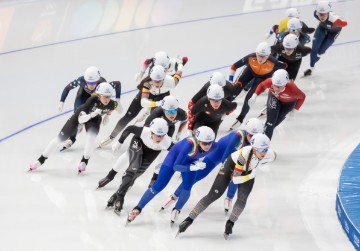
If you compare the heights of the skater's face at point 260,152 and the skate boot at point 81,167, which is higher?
the skater's face at point 260,152

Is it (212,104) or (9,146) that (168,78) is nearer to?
(212,104)

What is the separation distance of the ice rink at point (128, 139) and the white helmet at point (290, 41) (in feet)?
3.41

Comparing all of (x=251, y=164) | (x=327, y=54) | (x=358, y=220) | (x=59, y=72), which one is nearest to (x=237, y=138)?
(x=251, y=164)

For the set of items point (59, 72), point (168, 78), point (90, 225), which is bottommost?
point (59, 72)

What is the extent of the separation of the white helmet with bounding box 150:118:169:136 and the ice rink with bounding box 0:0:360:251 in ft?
3.05

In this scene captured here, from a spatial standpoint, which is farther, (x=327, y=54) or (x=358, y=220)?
(x=327, y=54)

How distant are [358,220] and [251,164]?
117cm

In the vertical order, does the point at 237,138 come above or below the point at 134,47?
above

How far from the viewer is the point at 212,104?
33.8 feet

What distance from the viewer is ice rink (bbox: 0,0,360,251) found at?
9.03m

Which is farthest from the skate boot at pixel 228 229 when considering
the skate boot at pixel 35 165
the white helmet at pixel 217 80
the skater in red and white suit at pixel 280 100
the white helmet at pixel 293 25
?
the white helmet at pixel 293 25

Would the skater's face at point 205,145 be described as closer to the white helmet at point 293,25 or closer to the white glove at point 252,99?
the white glove at point 252,99

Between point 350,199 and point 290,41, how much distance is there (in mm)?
3790

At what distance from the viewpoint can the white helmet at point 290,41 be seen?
1231cm
